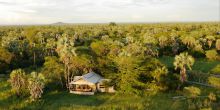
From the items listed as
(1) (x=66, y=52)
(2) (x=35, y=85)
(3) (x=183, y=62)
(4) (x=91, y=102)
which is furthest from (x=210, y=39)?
(2) (x=35, y=85)

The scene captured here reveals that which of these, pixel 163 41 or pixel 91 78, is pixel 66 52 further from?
pixel 163 41

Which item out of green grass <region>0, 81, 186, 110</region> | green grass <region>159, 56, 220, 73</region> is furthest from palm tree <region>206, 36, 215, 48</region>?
green grass <region>0, 81, 186, 110</region>

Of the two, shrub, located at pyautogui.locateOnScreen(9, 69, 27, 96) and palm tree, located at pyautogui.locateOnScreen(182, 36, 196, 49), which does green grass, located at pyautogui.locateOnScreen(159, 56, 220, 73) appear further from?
shrub, located at pyautogui.locateOnScreen(9, 69, 27, 96)

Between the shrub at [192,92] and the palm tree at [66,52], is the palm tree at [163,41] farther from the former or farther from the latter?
the shrub at [192,92]

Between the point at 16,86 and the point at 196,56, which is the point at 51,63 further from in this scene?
the point at 196,56

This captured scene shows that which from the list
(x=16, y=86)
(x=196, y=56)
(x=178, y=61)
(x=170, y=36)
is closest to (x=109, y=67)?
(x=178, y=61)

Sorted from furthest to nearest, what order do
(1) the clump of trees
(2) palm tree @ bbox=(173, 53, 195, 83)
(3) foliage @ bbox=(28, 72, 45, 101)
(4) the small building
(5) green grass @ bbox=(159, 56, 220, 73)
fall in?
(5) green grass @ bbox=(159, 56, 220, 73), (2) palm tree @ bbox=(173, 53, 195, 83), (4) the small building, (1) the clump of trees, (3) foliage @ bbox=(28, 72, 45, 101)
